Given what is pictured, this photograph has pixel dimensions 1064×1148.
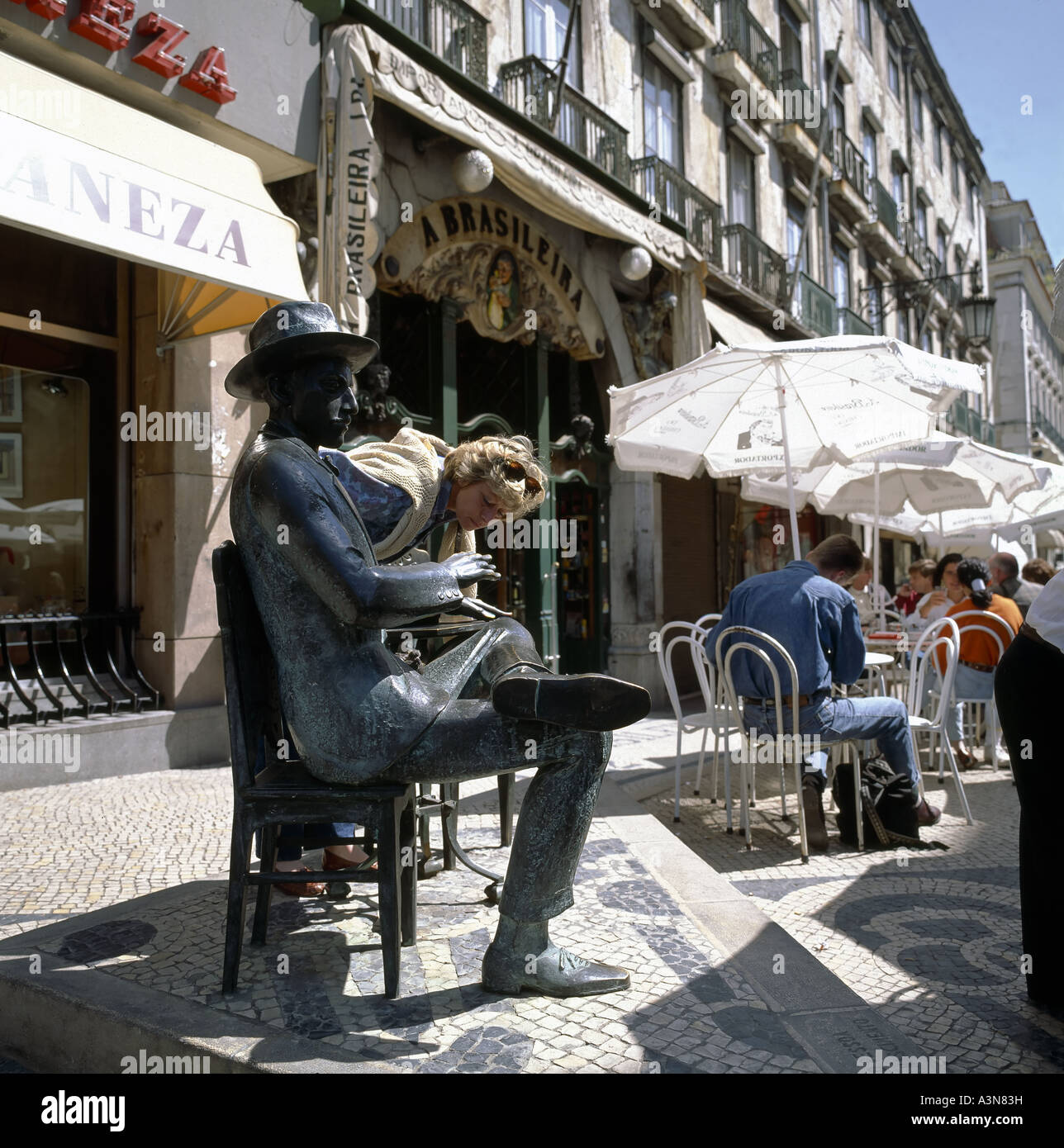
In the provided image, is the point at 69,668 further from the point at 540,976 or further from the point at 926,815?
the point at 926,815

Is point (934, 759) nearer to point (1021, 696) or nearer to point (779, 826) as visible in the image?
point (779, 826)

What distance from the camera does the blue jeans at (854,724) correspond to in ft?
15.1

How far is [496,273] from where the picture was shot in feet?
30.6

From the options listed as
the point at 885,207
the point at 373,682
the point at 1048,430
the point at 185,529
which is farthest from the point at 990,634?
the point at 1048,430

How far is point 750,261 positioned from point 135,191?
11.5 meters

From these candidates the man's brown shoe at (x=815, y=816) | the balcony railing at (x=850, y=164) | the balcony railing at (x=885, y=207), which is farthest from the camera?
the balcony railing at (x=885, y=207)

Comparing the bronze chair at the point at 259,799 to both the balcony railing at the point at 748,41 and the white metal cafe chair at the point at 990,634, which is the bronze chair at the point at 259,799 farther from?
the balcony railing at the point at 748,41

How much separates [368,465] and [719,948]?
208 cm

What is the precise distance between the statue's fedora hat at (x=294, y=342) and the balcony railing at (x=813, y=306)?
14.9m

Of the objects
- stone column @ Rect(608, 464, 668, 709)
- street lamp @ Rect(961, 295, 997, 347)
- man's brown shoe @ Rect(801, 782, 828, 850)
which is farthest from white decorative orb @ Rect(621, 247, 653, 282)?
man's brown shoe @ Rect(801, 782, 828, 850)

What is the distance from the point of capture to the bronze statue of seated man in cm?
220

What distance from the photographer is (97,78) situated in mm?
5707

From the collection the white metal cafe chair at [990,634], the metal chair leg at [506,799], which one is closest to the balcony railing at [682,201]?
the white metal cafe chair at [990,634]

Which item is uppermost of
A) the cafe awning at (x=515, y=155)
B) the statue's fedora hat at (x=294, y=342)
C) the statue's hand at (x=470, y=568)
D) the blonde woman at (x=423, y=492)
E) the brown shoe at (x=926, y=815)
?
the cafe awning at (x=515, y=155)
